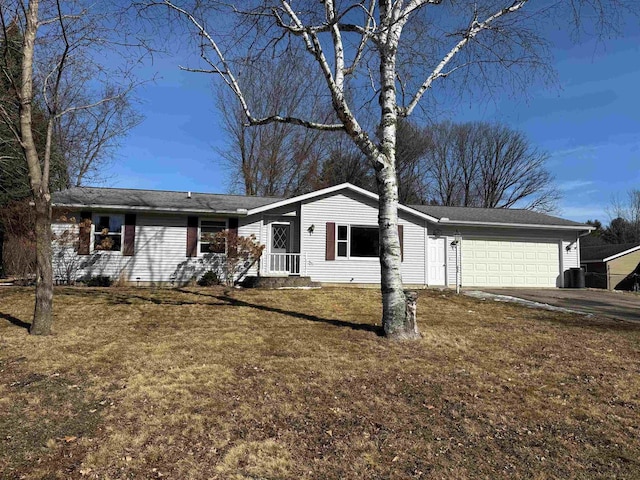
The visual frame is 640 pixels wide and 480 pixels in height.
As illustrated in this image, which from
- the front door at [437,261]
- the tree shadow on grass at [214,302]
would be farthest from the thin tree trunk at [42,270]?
the front door at [437,261]

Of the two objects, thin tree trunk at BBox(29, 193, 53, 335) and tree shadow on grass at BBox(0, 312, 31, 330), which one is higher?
thin tree trunk at BBox(29, 193, 53, 335)

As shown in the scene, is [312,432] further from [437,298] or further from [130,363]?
[437,298]

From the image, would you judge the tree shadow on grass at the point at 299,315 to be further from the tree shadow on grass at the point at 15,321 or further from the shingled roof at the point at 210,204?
the tree shadow on grass at the point at 15,321

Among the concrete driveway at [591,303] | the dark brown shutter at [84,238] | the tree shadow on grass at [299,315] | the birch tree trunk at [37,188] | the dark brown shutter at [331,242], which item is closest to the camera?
the birch tree trunk at [37,188]

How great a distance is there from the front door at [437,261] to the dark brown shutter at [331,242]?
370cm

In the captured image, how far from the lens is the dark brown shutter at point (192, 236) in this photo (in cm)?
1472

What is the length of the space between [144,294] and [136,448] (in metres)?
8.62

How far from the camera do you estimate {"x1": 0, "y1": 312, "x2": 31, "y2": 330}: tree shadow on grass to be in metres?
7.40

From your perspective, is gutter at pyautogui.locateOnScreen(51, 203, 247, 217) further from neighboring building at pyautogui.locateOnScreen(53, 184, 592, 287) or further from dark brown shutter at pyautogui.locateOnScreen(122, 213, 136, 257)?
dark brown shutter at pyautogui.locateOnScreen(122, 213, 136, 257)

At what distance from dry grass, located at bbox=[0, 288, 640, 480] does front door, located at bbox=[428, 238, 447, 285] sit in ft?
26.7

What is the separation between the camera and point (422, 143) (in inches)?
1262

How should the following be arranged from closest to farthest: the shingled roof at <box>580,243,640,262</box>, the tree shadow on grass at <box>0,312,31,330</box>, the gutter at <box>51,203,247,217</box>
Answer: the tree shadow on grass at <box>0,312,31,330</box> < the gutter at <box>51,203,247,217</box> < the shingled roof at <box>580,243,640,262</box>

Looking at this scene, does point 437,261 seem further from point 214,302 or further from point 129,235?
point 129,235

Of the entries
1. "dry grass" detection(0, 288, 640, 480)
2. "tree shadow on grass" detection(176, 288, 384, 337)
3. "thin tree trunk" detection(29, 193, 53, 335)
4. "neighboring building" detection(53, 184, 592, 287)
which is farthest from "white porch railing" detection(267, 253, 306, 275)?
"thin tree trunk" detection(29, 193, 53, 335)
